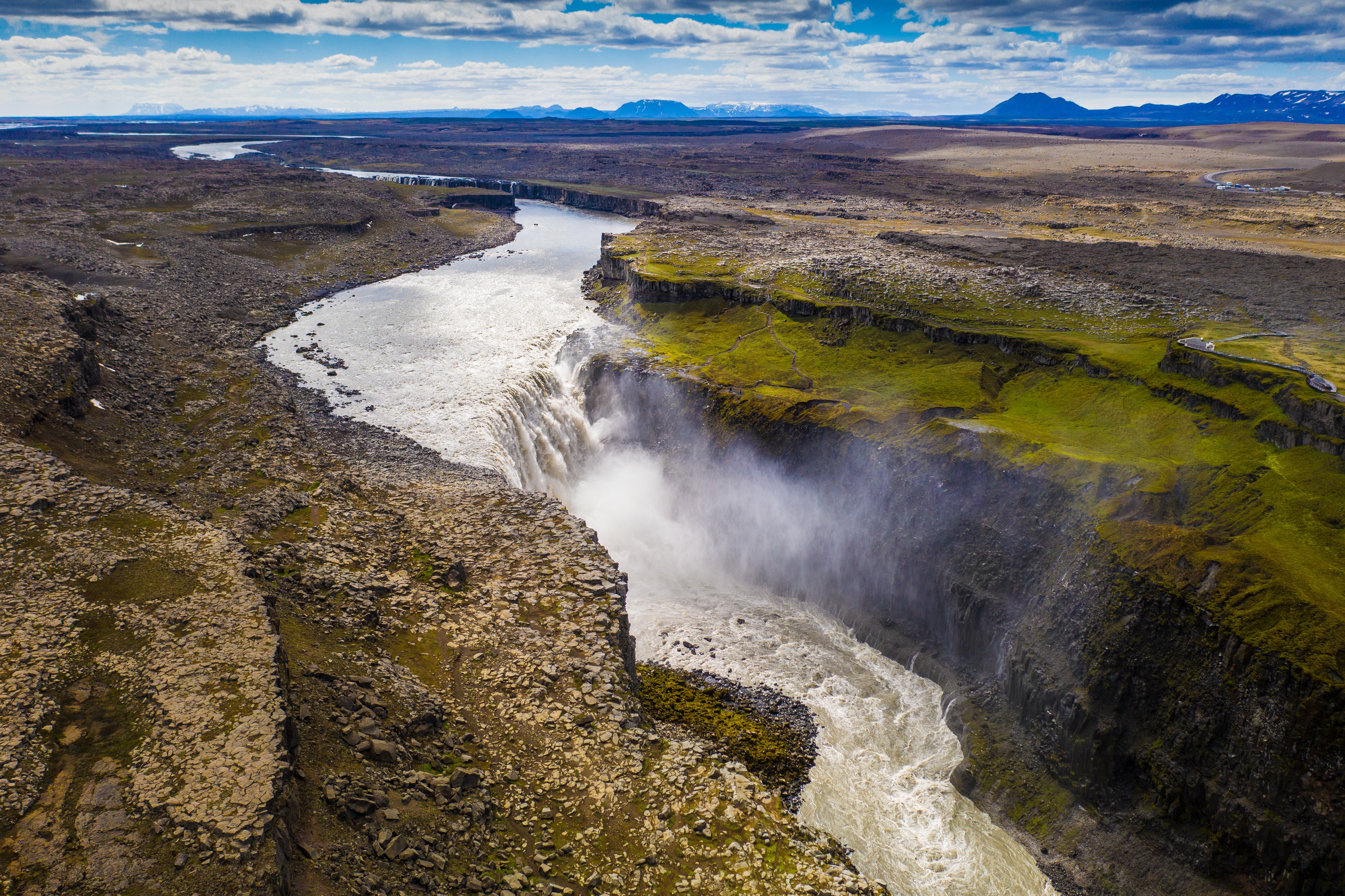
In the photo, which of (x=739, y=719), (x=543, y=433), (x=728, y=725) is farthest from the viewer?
(x=543, y=433)

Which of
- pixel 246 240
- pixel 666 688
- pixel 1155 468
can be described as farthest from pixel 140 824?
pixel 246 240

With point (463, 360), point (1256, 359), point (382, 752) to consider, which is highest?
point (1256, 359)

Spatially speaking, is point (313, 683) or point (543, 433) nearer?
point (313, 683)

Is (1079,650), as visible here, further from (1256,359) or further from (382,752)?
(382,752)

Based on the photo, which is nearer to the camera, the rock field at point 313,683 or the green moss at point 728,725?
the rock field at point 313,683

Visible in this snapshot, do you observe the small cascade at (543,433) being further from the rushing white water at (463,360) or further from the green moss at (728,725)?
the green moss at (728,725)

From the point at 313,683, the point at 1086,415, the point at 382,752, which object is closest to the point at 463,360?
the point at 313,683

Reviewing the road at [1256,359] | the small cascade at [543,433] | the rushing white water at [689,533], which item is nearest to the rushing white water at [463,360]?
the small cascade at [543,433]

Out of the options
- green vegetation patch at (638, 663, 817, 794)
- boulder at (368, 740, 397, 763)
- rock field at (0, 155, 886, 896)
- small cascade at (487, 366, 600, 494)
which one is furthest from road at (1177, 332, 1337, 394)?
boulder at (368, 740, 397, 763)

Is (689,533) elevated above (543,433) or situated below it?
below

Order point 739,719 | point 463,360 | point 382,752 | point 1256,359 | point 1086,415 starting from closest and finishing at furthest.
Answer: point 382,752 < point 739,719 < point 1256,359 < point 1086,415 < point 463,360
